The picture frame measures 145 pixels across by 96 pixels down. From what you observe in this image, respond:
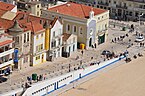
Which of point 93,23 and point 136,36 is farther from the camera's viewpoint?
point 136,36

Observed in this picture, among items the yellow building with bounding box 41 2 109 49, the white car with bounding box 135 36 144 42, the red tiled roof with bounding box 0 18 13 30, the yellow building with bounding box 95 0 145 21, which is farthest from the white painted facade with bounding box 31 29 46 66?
the yellow building with bounding box 95 0 145 21

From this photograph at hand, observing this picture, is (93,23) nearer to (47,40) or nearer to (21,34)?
(47,40)

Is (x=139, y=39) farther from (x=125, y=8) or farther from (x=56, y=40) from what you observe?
(x=56, y=40)

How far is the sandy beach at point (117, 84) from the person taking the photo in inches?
2183

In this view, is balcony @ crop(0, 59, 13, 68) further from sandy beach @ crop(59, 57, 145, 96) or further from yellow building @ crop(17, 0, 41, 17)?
yellow building @ crop(17, 0, 41, 17)

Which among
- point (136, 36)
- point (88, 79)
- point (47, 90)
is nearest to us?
point (47, 90)

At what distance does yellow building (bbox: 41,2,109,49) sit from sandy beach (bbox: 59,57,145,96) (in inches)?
380

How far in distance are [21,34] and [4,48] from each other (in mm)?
3847

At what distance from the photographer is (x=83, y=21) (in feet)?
239

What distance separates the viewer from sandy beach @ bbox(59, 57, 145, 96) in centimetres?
5544

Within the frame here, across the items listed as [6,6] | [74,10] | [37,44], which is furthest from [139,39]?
[37,44]

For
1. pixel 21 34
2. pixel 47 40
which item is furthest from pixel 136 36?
pixel 21 34

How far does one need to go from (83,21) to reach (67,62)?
902cm

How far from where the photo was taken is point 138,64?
6831cm
